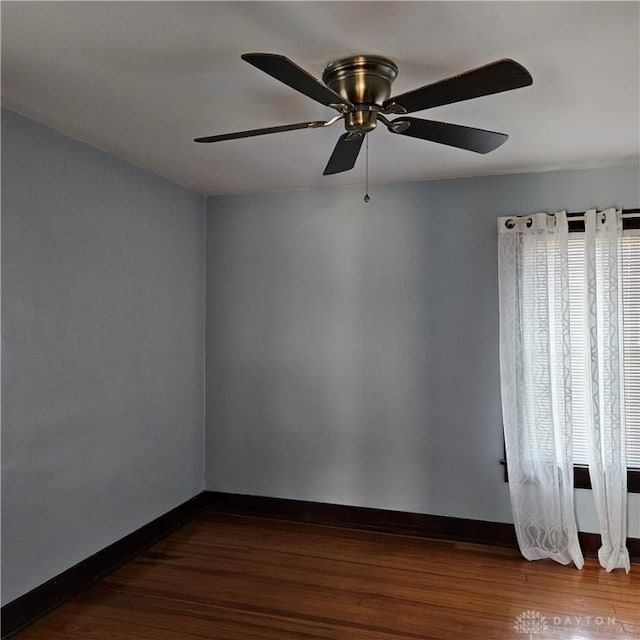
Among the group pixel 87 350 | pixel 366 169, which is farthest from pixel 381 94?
pixel 87 350

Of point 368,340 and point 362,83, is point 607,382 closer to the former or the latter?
point 368,340

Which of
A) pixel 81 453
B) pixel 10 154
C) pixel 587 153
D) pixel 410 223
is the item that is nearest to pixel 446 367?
pixel 410 223

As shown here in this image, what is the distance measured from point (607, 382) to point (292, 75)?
261 cm

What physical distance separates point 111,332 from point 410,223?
201 cm

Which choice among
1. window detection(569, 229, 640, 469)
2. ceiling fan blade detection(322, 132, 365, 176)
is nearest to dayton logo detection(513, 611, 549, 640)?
window detection(569, 229, 640, 469)

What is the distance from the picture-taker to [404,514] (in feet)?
12.6

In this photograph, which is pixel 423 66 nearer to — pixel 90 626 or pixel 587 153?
pixel 587 153

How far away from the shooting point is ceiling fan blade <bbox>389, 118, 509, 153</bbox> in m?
2.06

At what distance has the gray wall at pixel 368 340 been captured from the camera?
12.1 ft

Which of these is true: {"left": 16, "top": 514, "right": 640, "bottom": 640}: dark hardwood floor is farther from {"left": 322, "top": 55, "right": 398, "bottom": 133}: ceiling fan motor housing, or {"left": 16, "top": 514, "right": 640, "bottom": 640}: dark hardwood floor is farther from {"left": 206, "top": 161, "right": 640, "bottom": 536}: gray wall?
{"left": 322, "top": 55, "right": 398, "bottom": 133}: ceiling fan motor housing

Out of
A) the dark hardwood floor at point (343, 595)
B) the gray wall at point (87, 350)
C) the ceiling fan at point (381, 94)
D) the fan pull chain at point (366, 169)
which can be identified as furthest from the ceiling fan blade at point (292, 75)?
the dark hardwood floor at point (343, 595)

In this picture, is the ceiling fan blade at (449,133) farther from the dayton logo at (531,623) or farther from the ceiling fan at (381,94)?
the dayton logo at (531,623)

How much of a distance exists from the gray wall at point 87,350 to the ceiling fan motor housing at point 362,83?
1.56 metres

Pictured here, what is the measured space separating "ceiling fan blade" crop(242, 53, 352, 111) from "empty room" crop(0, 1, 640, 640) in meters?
0.02
